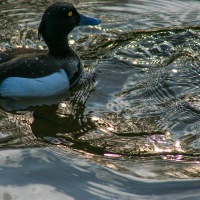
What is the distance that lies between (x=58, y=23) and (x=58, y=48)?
34 centimetres

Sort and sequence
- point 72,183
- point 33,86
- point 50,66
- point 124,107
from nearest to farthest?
point 72,183, point 124,107, point 33,86, point 50,66

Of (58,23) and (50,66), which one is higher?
(58,23)

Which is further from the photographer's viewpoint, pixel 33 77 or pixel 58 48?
pixel 58 48

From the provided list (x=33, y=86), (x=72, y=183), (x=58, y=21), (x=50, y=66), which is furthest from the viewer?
(x=58, y=21)

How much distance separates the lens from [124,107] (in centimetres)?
780

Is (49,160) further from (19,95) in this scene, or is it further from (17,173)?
(19,95)

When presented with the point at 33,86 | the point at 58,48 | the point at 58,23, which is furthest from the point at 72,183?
the point at 58,23

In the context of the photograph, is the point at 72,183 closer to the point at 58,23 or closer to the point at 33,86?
the point at 33,86

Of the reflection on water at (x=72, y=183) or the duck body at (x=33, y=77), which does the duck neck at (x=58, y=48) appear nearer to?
the duck body at (x=33, y=77)

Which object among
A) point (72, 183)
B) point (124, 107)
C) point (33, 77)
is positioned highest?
point (33, 77)

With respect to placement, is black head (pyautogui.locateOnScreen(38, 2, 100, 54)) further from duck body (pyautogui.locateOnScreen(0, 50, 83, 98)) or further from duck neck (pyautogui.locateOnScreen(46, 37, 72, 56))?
duck body (pyautogui.locateOnScreen(0, 50, 83, 98))

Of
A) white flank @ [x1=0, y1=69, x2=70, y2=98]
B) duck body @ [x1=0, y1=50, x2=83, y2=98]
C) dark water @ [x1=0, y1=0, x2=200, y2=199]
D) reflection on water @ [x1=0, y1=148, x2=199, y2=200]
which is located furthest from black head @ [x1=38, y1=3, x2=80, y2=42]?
reflection on water @ [x1=0, y1=148, x2=199, y2=200]

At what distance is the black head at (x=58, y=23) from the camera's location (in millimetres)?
8750

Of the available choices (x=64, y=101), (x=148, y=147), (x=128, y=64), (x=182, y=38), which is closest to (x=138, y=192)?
(x=148, y=147)
